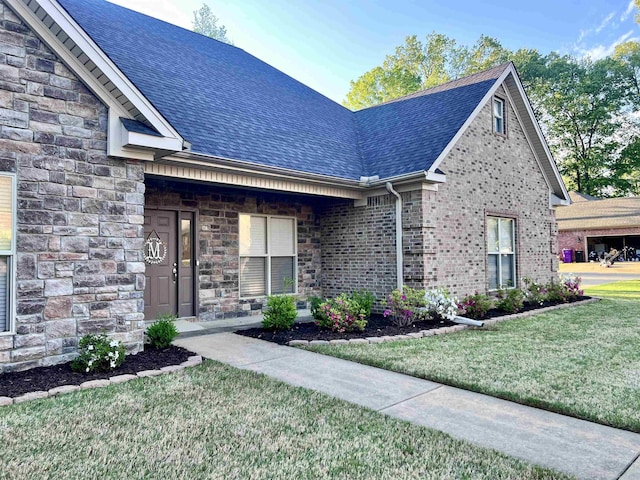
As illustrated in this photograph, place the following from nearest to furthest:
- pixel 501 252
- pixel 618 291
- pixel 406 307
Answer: pixel 406 307
pixel 501 252
pixel 618 291

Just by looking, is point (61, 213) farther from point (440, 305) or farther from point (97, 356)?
point (440, 305)

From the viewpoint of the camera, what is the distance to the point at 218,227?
877 cm

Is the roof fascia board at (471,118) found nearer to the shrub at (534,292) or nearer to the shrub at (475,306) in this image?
the shrub at (475,306)

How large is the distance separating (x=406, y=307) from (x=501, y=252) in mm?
4447

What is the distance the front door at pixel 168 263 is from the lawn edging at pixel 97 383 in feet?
9.04

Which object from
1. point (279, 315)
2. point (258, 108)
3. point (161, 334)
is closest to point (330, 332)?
point (279, 315)

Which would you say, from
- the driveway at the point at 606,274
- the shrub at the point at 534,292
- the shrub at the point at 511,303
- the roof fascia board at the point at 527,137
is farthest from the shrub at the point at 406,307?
the driveway at the point at 606,274

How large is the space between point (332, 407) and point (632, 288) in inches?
634

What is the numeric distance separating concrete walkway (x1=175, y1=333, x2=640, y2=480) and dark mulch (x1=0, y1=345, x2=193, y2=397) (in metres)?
0.66

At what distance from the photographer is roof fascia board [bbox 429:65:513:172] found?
29.3 ft

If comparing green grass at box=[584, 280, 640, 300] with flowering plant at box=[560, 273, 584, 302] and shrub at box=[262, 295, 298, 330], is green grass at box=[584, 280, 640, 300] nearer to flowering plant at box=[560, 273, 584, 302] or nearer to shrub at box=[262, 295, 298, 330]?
flowering plant at box=[560, 273, 584, 302]

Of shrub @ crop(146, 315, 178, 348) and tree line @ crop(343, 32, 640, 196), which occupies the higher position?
tree line @ crop(343, 32, 640, 196)

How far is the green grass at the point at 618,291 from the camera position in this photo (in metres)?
Answer: 13.4

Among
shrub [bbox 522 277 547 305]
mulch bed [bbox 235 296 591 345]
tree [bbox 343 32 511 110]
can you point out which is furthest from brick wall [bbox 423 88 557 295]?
tree [bbox 343 32 511 110]
